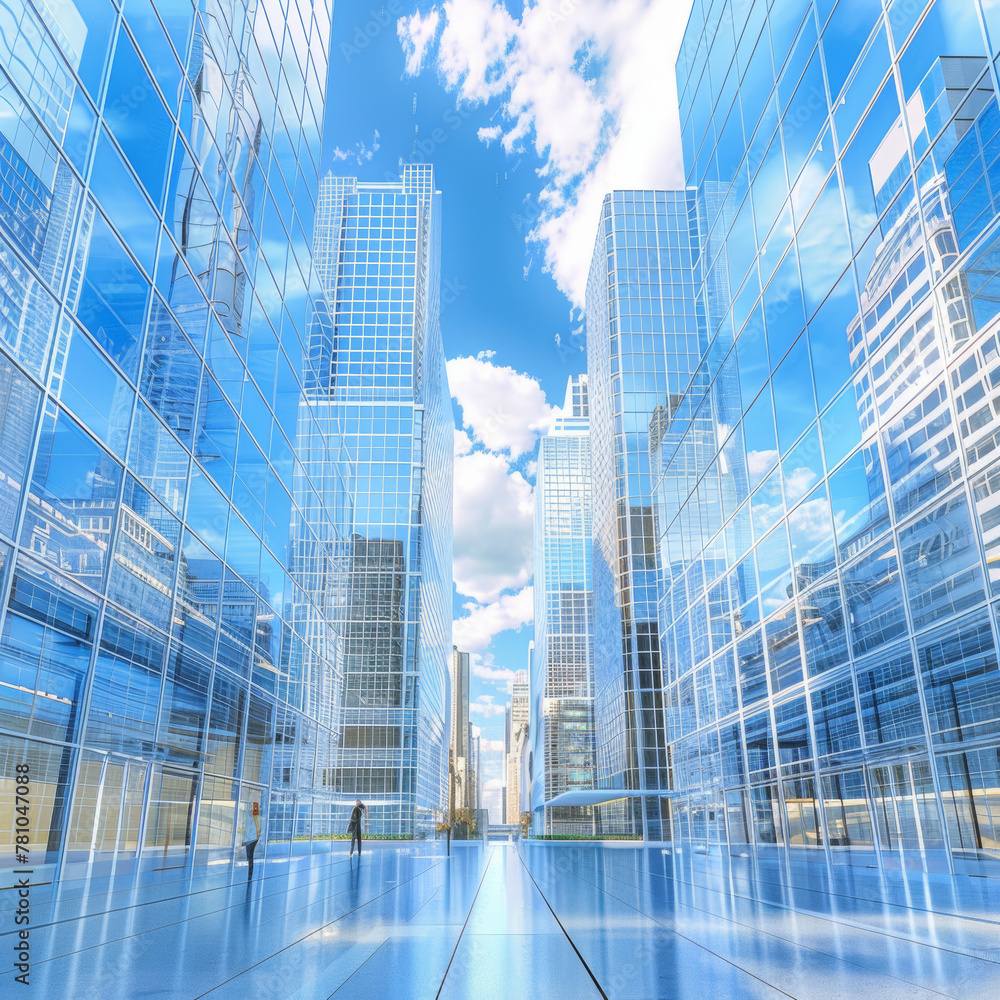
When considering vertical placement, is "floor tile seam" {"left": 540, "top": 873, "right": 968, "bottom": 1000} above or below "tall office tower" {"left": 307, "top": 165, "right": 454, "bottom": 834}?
below

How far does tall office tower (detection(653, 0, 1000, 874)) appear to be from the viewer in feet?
43.4

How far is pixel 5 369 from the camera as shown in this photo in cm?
1169

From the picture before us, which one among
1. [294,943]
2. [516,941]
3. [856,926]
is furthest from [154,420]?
[856,926]

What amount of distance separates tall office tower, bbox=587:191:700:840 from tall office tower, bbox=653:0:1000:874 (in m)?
32.2

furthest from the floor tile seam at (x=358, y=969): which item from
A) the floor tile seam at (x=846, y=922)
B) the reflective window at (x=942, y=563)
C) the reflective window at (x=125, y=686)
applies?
the reflective window at (x=942, y=563)

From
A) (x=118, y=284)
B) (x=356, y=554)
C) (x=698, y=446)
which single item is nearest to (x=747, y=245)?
(x=698, y=446)

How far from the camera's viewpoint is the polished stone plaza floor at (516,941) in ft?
19.7

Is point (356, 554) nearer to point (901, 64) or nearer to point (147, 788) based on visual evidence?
point (147, 788)

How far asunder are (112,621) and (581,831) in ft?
257

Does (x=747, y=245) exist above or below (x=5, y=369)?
above

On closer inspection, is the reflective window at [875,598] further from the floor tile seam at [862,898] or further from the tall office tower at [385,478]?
the tall office tower at [385,478]

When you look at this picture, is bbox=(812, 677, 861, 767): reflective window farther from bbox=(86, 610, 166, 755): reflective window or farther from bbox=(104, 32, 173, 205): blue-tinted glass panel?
bbox=(104, 32, 173, 205): blue-tinted glass panel

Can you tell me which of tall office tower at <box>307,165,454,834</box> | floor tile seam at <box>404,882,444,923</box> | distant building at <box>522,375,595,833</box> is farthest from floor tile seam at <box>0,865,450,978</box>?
distant building at <box>522,375,595,833</box>

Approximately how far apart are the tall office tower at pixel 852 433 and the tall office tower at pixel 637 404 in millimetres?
32187
